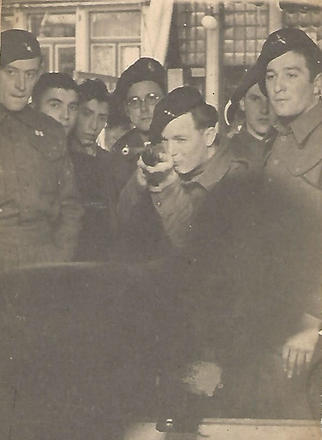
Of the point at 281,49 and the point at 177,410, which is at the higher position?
the point at 281,49

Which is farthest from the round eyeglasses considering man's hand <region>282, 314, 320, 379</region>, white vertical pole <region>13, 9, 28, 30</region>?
man's hand <region>282, 314, 320, 379</region>

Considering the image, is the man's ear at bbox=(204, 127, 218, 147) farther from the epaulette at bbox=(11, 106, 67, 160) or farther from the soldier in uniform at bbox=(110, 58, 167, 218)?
the epaulette at bbox=(11, 106, 67, 160)

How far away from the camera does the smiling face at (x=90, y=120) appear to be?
13.1ft

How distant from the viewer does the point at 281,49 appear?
3873mm

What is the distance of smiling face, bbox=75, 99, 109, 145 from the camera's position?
3.98m

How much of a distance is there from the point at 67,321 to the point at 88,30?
156 centimetres

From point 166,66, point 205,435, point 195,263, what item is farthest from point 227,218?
point 205,435

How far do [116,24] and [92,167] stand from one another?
772mm

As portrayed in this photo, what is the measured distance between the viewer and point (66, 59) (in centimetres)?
396

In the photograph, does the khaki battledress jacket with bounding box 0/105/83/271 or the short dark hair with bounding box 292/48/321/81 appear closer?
the short dark hair with bounding box 292/48/321/81

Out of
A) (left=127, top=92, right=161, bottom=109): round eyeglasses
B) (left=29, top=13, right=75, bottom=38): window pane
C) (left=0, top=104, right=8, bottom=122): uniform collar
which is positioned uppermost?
(left=29, top=13, right=75, bottom=38): window pane

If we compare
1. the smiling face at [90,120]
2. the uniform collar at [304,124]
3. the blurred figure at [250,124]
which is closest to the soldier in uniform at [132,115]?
the smiling face at [90,120]

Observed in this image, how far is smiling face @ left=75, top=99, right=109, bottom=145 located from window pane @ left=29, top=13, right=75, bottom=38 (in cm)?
39

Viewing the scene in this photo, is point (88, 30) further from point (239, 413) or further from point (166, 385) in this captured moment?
point (239, 413)
